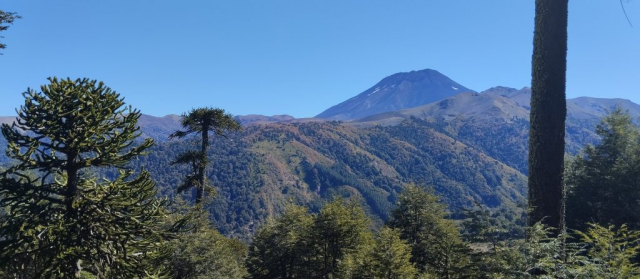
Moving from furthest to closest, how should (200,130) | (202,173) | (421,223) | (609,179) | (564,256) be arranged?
(609,179) < (421,223) < (200,130) < (202,173) < (564,256)

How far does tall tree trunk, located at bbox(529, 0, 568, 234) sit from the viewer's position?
9.04m

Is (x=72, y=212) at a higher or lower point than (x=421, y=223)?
higher

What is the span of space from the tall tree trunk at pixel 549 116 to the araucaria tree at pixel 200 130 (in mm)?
16632

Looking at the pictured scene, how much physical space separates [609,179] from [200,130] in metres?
28.1

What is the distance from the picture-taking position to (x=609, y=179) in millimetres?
27500

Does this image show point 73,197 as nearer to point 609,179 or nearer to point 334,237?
point 334,237

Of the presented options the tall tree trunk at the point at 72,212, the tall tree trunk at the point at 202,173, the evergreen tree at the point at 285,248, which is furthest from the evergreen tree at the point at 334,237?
the tall tree trunk at the point at 72,212

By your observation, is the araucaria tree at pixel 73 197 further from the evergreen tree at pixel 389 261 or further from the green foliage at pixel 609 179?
the green foliage at pixel 609 179

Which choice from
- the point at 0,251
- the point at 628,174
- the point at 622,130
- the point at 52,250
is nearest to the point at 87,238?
the point at 52,250

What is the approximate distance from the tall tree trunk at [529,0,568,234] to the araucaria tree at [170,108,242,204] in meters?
16.6

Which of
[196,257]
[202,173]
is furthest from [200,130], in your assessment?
[196,257]

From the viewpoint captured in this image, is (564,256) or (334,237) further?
(334,237)

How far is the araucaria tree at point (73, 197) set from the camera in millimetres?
7508

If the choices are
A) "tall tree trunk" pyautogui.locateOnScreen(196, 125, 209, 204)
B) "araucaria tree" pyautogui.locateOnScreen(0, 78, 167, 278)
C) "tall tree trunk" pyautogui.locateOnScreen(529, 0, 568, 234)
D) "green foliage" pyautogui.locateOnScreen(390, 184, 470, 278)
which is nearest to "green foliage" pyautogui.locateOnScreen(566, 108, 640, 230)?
"green foliage" pyautogui.locateOnScreen(390, 184, 470, 278)
